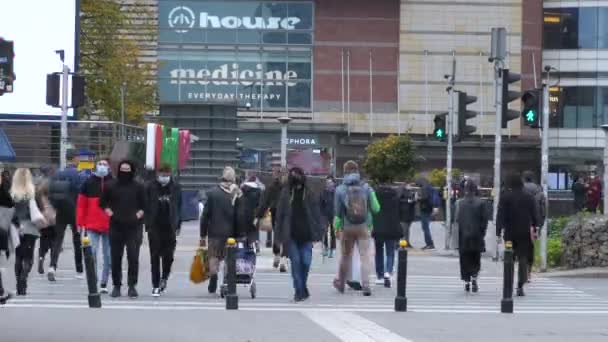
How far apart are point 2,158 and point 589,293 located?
48.8 feet

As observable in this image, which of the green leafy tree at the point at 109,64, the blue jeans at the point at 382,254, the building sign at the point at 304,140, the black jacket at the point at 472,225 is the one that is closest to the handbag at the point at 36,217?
the blue jeans at the point at 382,254

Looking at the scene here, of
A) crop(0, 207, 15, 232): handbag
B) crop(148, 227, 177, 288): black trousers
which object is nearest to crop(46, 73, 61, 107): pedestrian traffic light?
crop(148, 227, 177, 288): black trousers

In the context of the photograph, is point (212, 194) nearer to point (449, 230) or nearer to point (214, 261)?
point (214, 261)

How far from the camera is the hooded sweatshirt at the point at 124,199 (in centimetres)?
1795

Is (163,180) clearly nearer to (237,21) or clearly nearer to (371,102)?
(371,102)

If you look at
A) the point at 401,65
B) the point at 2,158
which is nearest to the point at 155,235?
the point at 2,158

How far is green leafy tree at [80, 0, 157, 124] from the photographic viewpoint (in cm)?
4772

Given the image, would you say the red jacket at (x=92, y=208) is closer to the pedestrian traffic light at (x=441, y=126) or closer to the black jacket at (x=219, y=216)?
the black jacket at (x=219, y=216)

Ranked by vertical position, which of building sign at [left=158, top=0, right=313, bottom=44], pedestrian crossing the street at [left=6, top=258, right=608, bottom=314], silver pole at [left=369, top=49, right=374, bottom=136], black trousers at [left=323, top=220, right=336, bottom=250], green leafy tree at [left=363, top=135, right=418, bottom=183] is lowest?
pedestrian crossing the street at [left=6, top=258, right=608, bottom=314]

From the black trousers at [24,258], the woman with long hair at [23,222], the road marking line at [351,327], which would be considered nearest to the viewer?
the road marking line at [351,327]

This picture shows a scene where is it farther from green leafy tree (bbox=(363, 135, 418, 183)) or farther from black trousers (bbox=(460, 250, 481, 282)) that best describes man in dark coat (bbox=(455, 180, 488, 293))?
green leafy tree (bbox=(363, 135, 418, 183))

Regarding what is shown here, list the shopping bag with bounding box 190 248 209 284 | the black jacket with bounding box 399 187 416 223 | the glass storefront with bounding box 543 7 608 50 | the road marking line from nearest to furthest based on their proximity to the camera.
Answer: the road marking line → the shopping bag with bounding box 190 248 209 284 → the black jacket with bounding box 399 187 416 223 → the glass storefront with bounding box 543 7 608 50

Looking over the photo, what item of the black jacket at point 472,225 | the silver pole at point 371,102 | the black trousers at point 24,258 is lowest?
the black trousers at point 24,258

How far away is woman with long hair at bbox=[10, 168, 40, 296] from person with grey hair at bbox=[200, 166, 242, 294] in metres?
2.31
